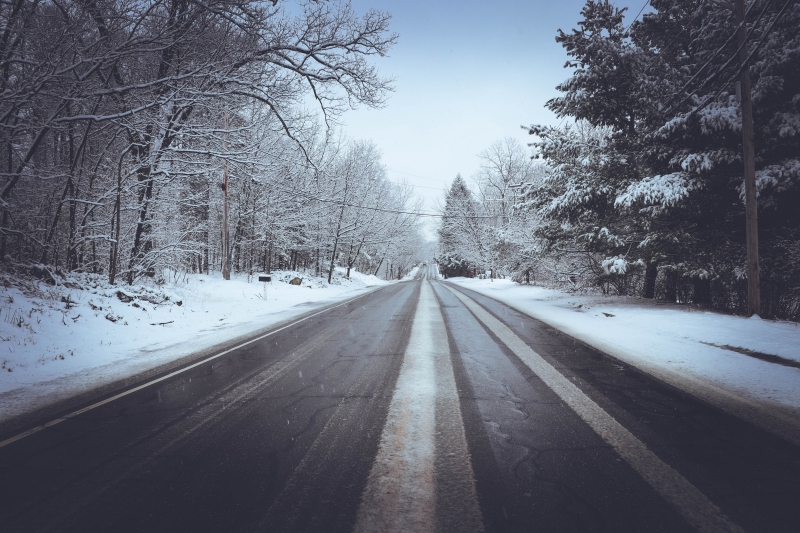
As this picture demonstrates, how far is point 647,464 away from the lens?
2678mm

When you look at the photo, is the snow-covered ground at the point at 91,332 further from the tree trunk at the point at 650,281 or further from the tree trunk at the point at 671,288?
the tree trunk at the point at 671,288

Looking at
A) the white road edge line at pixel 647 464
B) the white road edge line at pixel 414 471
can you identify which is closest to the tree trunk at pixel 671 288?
the white road edge line at pixel 647 464

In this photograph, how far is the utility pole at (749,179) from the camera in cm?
899

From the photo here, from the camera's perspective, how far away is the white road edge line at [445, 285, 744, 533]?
2.08m

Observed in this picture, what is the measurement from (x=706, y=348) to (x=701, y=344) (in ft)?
1.42

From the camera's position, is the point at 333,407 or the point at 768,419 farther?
the point at 333,407

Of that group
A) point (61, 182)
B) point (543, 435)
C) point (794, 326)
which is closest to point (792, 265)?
point (794, 326)

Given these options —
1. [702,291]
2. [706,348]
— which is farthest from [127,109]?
[702,291]

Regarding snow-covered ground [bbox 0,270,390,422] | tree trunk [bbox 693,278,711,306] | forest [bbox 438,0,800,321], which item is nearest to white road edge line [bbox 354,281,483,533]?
snow-covered ground [bbox 0,270,390,422]

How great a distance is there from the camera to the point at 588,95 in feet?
42.5

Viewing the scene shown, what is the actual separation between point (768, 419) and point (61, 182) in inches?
611

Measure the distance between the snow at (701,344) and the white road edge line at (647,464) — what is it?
5.93ft

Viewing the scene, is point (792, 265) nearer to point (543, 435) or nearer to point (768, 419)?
point (768, 419)

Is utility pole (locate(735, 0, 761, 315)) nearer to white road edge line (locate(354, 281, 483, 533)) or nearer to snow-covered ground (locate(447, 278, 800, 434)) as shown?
snow-covered ground (locate(447, 278, 800, 434))
